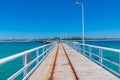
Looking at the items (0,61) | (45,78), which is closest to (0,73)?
(45,78)

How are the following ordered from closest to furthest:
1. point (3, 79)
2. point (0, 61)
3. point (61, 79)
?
1. point (0, 61)
2. point (61, 79)
3. point (3, 79)

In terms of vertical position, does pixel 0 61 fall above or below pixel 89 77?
above

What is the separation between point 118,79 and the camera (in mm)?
8656

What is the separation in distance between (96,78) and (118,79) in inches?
31.7

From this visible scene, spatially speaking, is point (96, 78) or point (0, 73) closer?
point (96, 78)

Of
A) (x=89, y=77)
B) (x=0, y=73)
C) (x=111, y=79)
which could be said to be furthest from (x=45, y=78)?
(x=0, y=73)

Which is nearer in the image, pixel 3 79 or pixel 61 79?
pixel 61 79

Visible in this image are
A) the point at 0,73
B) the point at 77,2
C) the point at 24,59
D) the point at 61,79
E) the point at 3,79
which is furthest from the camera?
the point at 77,2

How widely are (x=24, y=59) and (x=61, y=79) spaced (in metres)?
1.64

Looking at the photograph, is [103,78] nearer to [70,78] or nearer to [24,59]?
[70,78]

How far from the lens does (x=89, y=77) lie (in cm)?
916

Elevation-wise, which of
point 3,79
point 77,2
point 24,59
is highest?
point 77,2

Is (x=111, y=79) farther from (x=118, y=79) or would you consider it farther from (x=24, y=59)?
(x=24, y=59)

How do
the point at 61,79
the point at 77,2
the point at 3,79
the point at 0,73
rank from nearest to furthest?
the point at 61,79
the point at 3,79
the point at 0,73
the point at 77,2
